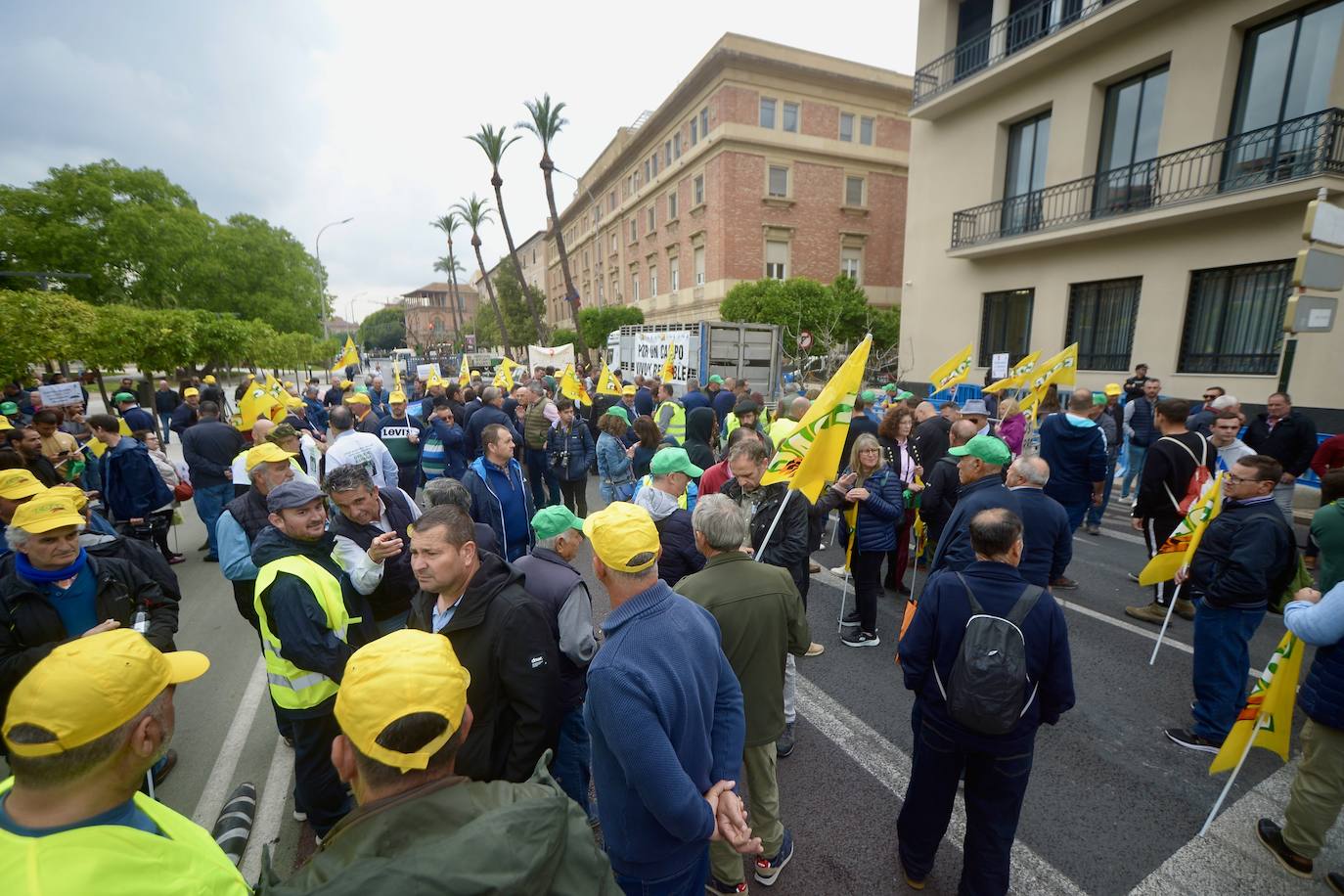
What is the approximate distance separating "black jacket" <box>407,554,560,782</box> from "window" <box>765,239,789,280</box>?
96.7 feet

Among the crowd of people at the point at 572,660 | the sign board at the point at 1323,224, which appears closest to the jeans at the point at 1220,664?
the crowd of people at the point at 572,660

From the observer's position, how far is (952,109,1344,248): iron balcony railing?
396 inches

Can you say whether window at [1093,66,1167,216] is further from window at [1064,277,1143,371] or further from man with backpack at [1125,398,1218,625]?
man with backpack at [1125,398,1218,625]

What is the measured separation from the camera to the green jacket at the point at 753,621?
2.60m

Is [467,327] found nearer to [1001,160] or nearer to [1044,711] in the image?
[1001,160]

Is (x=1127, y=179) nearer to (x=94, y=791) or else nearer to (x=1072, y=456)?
(x=1072, y=456)

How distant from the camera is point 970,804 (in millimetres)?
2539

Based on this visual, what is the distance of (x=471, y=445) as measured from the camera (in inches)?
322

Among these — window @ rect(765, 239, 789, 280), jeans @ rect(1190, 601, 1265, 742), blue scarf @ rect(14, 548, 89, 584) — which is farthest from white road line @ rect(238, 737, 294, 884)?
window @ rect(765, 239, 789, 280)

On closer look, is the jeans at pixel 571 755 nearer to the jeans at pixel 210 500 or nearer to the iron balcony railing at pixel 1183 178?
the jeans at pixel 210 500

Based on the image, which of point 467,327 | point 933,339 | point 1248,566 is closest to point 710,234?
point 933,339

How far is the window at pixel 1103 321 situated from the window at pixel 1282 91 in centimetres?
274

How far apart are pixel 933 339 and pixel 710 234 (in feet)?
49.4

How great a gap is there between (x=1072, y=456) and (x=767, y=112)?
28219 millimetres
